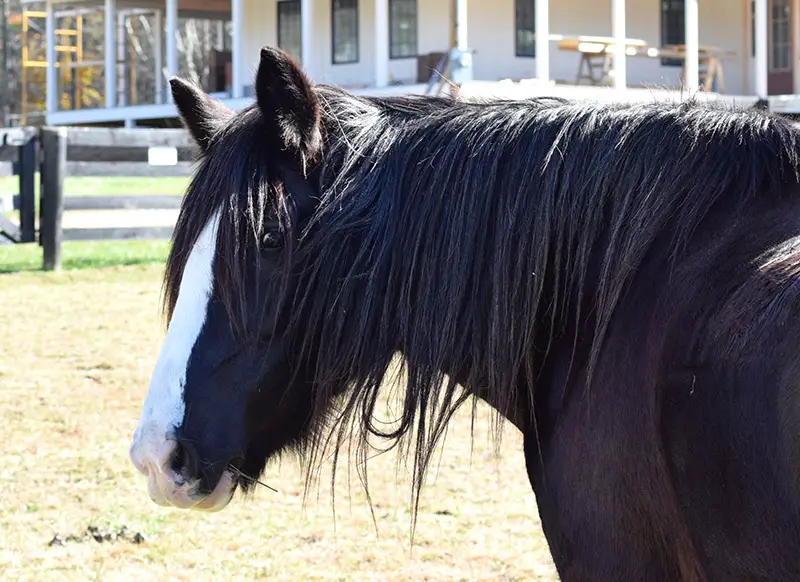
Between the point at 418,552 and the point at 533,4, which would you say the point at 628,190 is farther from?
the point at 533,4

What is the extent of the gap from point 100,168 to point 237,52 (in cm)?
868

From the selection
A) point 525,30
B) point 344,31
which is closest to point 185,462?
point 525,30

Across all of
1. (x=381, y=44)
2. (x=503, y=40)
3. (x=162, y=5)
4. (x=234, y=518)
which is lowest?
(x=234, y=518)

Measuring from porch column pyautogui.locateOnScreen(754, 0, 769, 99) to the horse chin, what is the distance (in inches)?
770

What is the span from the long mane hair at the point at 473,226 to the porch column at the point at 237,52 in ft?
62.2

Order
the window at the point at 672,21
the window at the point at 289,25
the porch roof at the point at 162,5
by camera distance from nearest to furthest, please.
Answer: the window at the point at 672,21
the window at the point at 289,25
the porch roof at the point at 162,5

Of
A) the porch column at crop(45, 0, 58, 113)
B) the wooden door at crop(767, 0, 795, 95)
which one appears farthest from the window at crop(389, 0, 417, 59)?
the porch column at crop(45, 0, 58, 113)

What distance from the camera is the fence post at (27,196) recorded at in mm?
11773

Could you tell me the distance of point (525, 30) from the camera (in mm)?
21094

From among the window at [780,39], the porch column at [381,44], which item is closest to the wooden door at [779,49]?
the window at [780,39]

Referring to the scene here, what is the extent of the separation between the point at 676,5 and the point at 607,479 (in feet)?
73.6

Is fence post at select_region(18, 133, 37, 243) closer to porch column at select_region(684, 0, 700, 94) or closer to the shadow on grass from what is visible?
the shadow on grass

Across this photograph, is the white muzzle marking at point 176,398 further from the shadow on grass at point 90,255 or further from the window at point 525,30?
the window at point 525,30

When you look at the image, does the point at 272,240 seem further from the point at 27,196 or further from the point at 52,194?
the point at 27,196
